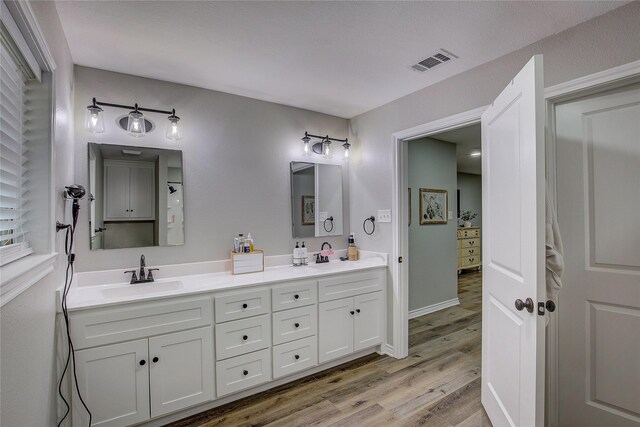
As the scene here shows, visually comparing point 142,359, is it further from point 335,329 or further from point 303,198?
point 303,198

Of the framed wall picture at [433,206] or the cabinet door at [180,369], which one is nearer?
the cabinet door at [180,369]

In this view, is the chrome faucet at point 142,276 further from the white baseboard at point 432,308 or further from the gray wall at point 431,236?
the white baseboard at point 432,308

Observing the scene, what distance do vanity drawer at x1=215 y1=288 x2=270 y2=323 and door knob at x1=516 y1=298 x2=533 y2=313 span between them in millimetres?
1580

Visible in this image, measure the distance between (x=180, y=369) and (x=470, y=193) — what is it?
7576mm

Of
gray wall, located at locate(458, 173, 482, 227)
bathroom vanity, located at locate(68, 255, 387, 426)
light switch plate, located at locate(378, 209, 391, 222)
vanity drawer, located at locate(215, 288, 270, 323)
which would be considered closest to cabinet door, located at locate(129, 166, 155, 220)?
bathroom vanity, located at locate(68, 255, 387, 426)

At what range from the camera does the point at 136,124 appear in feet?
7.19

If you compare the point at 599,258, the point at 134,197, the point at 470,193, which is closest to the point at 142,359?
the point at 134,197

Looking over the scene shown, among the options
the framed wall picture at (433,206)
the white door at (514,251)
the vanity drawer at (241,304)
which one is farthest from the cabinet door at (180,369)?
the framed wall picture at (433,206)

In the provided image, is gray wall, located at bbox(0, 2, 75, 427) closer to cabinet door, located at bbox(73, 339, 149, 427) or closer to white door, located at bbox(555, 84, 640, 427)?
cabinet door, located at bbox(73, 339, 149, 427)

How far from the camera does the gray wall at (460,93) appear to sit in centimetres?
163

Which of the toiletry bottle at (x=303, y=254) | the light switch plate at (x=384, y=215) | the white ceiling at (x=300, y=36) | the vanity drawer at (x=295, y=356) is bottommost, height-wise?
the vanity drawer at (x=295, y=356)

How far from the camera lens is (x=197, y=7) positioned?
1602mm

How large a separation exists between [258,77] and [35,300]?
76.4 inches

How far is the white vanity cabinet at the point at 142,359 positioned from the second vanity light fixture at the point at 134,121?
1.21m
